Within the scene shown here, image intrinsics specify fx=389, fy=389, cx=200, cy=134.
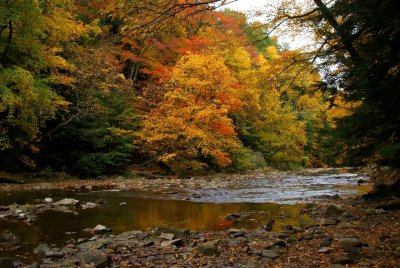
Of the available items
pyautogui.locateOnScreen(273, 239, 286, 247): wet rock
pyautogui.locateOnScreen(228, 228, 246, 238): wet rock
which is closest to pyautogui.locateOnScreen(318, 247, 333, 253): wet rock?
pyautogui.locateOnScreen(273, 239, 286, 247): wet rock

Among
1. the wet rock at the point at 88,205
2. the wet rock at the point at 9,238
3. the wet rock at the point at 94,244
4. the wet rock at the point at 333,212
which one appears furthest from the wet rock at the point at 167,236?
the wet rock at the point at 88,205

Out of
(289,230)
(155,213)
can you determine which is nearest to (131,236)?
(289,230)

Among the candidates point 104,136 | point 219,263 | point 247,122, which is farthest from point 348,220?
point 247,122

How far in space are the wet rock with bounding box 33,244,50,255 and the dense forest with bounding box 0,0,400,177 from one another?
3734mm

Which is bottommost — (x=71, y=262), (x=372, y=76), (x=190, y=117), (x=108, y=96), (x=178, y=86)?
(x=71, y=262)

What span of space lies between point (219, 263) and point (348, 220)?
3.89m

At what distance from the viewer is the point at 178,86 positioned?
933 inches

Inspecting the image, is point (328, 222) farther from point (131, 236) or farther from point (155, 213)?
point (155, 213)

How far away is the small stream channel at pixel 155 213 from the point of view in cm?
761

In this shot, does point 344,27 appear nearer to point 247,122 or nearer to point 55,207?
point 55,207

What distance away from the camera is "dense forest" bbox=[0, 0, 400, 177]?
21.8 feet

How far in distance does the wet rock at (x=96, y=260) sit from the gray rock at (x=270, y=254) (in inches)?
84.2

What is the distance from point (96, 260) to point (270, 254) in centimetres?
237

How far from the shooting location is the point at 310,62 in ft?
36.1
